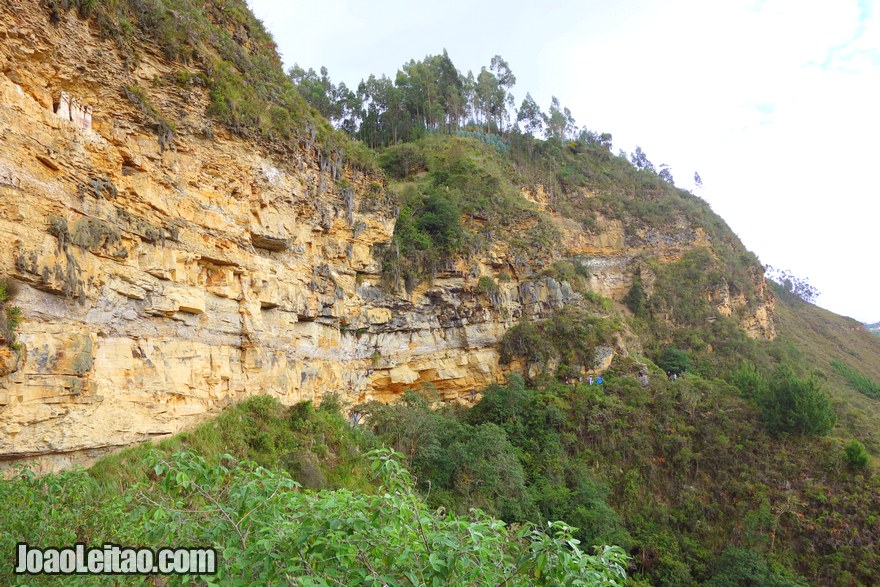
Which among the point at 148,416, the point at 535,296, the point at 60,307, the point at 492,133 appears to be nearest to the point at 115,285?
the point at 60,307

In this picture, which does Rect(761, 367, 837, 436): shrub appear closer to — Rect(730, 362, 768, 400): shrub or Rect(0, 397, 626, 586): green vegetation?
Rect(730, 362, 768, 400): shrub

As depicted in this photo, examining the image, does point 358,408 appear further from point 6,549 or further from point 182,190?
point 6,549

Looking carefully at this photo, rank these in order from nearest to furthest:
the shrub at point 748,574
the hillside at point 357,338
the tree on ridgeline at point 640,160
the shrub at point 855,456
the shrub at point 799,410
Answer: the hillside at point 357,338
the shrub at point 748,574
the shrub at point 855,456
the shrub at point 799,410
the tree on ridgeline at point 640,160

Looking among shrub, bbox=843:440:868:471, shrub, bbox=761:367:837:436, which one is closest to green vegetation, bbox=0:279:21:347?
shrub, bbox=761:367:837:436

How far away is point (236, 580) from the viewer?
10.8 ft

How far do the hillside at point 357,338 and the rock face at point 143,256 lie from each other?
0.21 ft

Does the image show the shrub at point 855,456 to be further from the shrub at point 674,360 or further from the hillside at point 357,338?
the shrub at point 674,360

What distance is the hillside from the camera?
829 cm

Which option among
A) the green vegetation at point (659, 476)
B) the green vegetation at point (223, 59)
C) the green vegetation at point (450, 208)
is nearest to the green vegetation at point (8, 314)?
the green vegetation at point (223, 59)

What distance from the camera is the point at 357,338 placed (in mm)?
22297

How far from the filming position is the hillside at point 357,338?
27.2ft

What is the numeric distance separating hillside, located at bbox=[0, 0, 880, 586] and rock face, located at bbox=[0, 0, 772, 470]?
0.06 metres

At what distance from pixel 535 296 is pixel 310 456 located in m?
20.0

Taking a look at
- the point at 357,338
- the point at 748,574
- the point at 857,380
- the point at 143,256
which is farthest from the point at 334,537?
the point at 857,380
